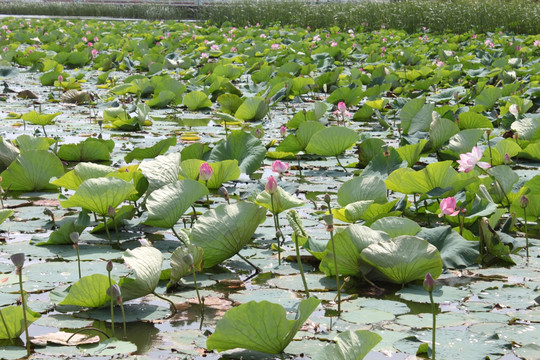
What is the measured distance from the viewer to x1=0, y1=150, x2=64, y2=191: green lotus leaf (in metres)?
2.58

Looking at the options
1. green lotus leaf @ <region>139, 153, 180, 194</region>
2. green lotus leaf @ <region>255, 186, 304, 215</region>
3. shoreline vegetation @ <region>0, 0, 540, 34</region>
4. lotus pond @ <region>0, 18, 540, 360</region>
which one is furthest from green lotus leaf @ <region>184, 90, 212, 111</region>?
shoreline vegetation @ <region>0, 0, 540, 34</region>

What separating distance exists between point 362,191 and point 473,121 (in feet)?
5.09

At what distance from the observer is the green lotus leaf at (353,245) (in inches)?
67.2

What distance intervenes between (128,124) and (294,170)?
136 centimetres

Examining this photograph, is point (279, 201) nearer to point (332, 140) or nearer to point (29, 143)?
point (332, 140)

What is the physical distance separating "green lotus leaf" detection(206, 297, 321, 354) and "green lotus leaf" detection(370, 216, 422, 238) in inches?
22.4

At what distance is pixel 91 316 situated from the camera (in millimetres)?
1561

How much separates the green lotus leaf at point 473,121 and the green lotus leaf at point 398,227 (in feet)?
5.93

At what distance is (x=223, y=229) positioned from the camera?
5.95 feet

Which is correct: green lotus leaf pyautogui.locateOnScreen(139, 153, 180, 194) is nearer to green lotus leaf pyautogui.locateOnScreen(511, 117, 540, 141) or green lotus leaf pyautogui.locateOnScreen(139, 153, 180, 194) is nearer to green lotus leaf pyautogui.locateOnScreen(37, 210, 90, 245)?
green lotus leaf pyautogui.locateOnScreen(37, 210, 90, 245)

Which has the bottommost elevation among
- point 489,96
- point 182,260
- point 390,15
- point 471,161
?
point 390,15

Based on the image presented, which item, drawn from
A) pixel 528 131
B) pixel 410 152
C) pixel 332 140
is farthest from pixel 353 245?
pixel 528 131

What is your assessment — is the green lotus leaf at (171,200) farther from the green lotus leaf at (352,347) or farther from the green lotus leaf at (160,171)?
the green lotus leaf at (352,347)

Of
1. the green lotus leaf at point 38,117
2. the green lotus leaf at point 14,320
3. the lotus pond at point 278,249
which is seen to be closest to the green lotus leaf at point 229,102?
the lotus pond at point 278,249
